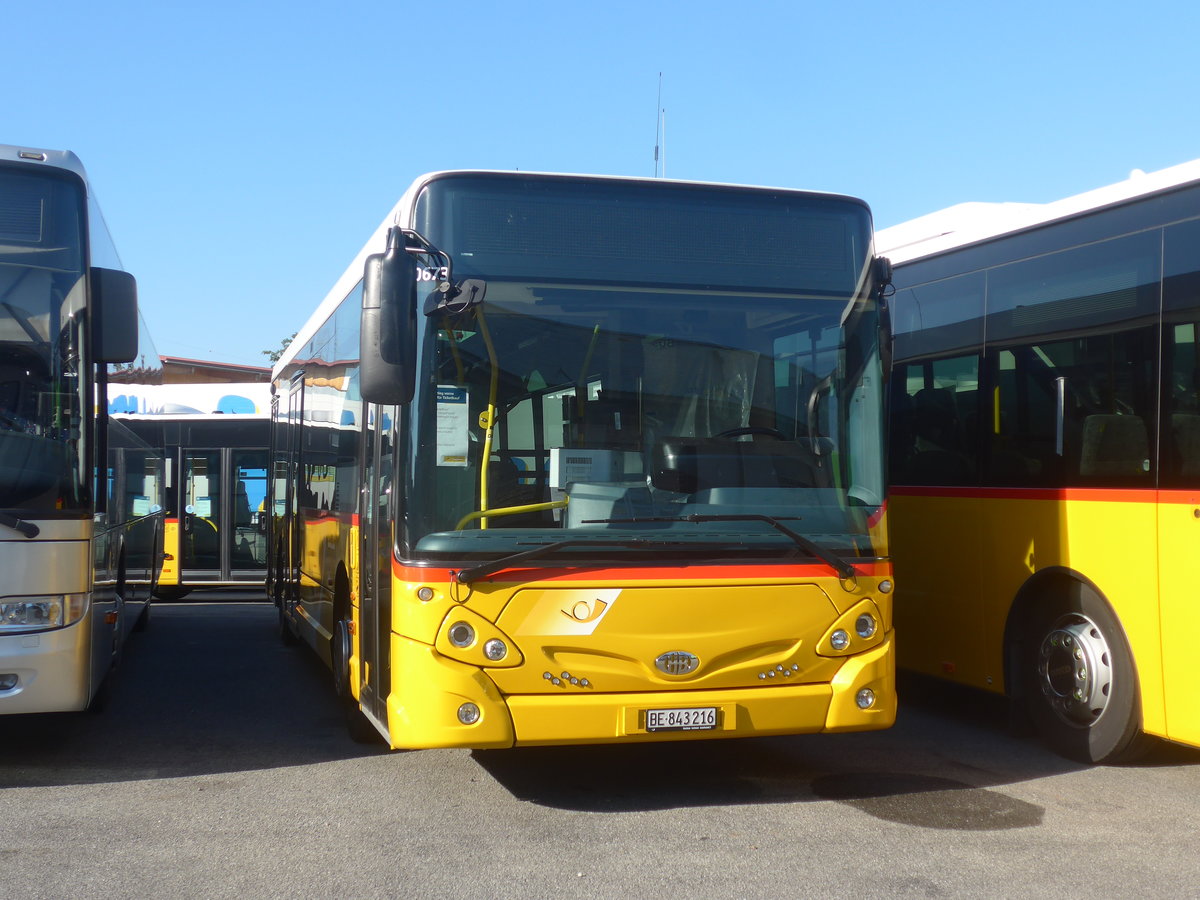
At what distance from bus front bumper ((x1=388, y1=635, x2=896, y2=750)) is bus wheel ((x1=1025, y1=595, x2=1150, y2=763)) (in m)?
1.66

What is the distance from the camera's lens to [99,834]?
19.4 feet

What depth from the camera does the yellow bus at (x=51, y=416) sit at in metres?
6.68

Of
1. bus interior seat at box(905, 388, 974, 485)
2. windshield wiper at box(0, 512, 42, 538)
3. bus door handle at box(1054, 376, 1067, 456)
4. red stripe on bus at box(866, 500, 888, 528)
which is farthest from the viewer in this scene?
bus interior seat at box(905, 388, 974, 485)

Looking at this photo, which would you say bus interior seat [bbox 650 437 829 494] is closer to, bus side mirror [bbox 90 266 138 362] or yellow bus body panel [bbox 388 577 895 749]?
yellow bus body panel [bbox 388 577 895 749]

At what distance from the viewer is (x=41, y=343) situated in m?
6.86

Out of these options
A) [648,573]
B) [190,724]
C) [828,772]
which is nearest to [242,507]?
[190,724]

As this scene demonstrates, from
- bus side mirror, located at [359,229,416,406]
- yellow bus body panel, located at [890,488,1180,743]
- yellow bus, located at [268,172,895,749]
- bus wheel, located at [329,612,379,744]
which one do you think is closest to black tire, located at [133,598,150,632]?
bus wheel, located at [329,612,379,744]

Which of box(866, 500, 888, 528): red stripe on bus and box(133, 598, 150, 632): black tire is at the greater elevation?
box(866, 500, 888, 528): red stripe on bus

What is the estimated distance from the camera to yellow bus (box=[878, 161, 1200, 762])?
22.1 ft

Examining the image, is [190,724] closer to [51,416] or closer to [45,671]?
[45,671]

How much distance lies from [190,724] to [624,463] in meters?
4.34

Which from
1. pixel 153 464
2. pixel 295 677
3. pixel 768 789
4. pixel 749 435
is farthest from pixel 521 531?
pixel 153 464

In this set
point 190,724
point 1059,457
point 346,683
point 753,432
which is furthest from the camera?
point 190,724

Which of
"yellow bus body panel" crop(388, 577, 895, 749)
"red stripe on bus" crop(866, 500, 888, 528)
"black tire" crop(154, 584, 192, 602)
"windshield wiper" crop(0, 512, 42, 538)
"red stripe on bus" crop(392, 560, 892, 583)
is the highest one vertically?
"red stripe on bus" crop(866, 500, 888, 528)
